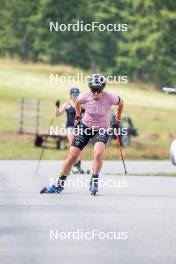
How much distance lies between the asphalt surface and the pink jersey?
3.68 ft

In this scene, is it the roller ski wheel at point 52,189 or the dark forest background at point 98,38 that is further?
the dark forest background at point 98,38

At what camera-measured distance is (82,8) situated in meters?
101

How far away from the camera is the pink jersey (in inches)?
727

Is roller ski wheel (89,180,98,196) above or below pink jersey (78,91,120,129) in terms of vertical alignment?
below

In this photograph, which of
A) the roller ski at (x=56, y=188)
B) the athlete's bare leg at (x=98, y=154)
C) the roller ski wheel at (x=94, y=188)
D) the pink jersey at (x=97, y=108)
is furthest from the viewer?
the roller ski at (x=56, y=188)

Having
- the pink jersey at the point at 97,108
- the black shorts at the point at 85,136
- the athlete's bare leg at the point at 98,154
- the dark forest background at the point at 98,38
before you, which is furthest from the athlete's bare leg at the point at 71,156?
the dark forest background at the point at 98,38

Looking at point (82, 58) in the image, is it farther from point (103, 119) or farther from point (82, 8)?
point (103, 119)

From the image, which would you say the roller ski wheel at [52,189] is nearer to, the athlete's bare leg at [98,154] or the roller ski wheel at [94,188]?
the roller ski wheel at [94,188]

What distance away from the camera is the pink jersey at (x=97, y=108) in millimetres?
18453

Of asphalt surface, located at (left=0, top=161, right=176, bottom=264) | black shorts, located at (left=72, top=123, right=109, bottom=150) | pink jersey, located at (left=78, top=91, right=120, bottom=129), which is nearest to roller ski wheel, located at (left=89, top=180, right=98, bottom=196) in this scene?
asphalt surface, located at (left=0, top=161, right=176, bottom=264)

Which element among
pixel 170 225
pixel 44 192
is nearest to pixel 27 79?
pixel 44 192

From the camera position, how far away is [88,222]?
14344 millimetres

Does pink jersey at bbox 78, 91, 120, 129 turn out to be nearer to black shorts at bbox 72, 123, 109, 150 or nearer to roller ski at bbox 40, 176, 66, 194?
black shorts at bbox 72, 123, 109, 150

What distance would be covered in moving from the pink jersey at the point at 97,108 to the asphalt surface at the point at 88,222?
1.12 meters
